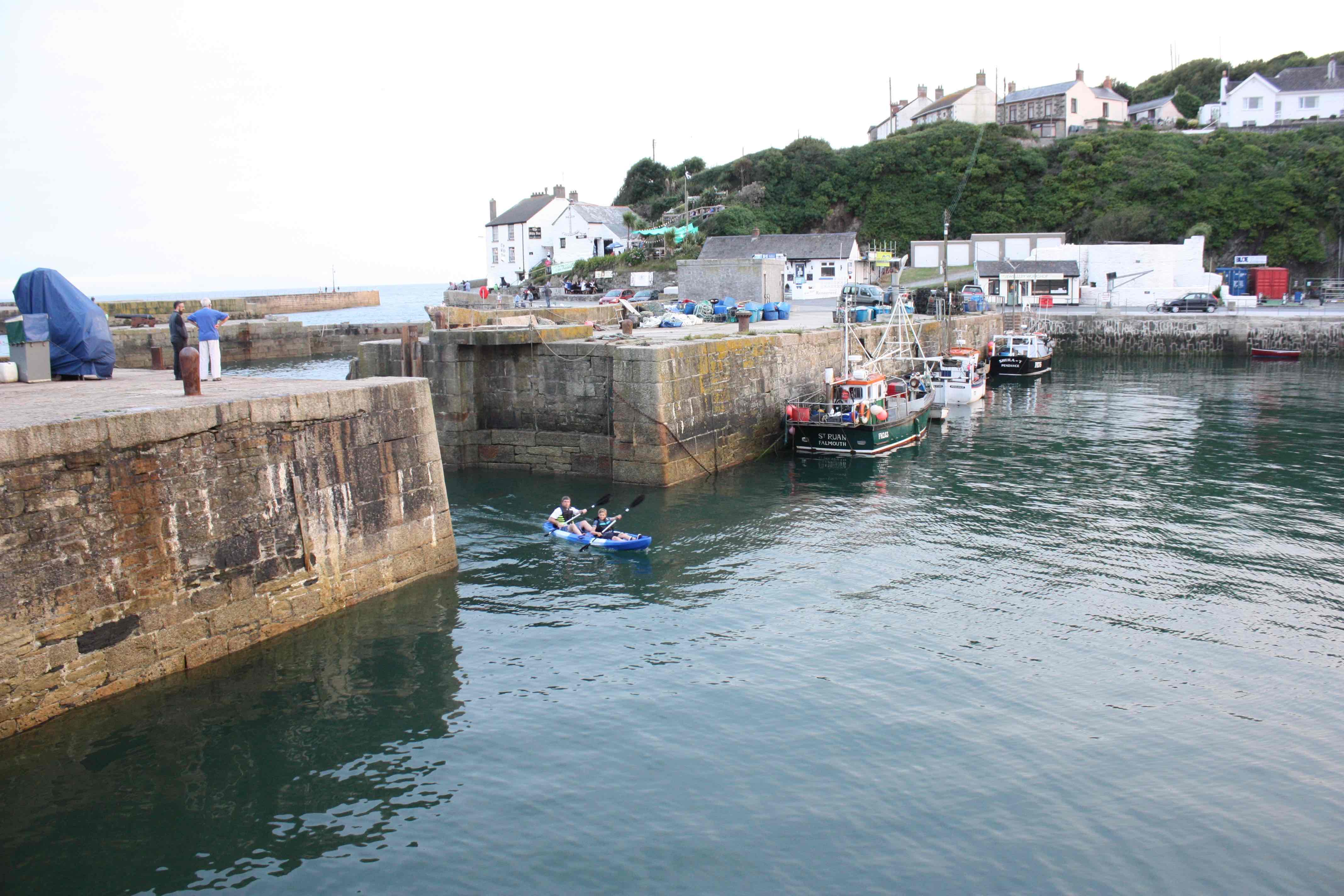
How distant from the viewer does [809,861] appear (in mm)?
8812

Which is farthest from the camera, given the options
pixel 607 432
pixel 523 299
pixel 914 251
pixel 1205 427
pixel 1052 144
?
pixel 1052 144

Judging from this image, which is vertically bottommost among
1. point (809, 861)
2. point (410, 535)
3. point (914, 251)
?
point (809, 861)

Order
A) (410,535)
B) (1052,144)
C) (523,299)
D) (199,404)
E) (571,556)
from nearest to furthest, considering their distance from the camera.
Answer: (199,404)
(410,535)
(571,556)
(523,299)
(1052,144)

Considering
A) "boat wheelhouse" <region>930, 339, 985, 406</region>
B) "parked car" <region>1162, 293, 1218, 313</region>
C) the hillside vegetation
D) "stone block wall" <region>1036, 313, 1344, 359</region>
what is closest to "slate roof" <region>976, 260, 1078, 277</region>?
"parked car" <region>1162, 293, 1218, 313</region>

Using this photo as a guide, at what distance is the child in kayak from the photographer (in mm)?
18125

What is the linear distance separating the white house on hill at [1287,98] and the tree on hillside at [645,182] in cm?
4793

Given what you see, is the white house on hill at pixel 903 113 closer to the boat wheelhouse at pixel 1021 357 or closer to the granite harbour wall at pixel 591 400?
the boat wheelhouse at pixel 1021 357

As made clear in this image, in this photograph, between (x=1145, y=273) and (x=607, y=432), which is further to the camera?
(x=1145, y=273)

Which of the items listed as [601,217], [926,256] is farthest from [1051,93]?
[601,217]

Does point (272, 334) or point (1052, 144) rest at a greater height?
point (1052, 144)

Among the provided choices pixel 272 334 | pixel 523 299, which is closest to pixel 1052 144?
pixel 523 299

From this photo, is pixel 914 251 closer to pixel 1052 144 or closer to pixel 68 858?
pixel 1052 144

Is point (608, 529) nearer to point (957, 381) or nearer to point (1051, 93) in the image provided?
point (957, 381)

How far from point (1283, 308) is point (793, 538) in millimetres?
49913
